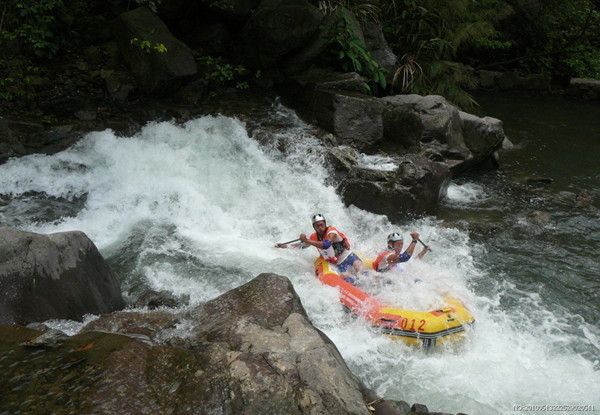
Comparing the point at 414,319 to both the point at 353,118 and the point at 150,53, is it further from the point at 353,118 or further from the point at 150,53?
the point at 150,53

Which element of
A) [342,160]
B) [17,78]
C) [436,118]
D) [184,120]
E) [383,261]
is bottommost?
[383,261]

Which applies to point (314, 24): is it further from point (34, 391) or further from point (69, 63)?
point (34, 391)

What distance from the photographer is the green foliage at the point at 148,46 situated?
8.68 metres

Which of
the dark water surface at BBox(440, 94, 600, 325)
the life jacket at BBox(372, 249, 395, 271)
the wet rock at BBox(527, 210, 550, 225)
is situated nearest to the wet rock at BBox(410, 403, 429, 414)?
the life jacket at BBox(372, 249, 395, 271)

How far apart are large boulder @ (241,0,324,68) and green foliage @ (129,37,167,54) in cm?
195

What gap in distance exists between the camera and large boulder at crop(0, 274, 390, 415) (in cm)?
318

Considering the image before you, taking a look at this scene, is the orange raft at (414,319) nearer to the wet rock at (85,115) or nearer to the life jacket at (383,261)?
the life jacket at (383,261)

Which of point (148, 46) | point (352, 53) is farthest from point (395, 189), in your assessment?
point (148, 46)

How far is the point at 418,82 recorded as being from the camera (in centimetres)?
1178

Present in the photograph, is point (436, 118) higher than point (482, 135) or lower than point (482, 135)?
higher

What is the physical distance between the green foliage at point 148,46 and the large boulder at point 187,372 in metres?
5.90

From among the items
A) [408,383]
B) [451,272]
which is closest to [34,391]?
[408,383]

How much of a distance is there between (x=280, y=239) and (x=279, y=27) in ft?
15.4

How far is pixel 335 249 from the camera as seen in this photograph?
6656 millimetres
